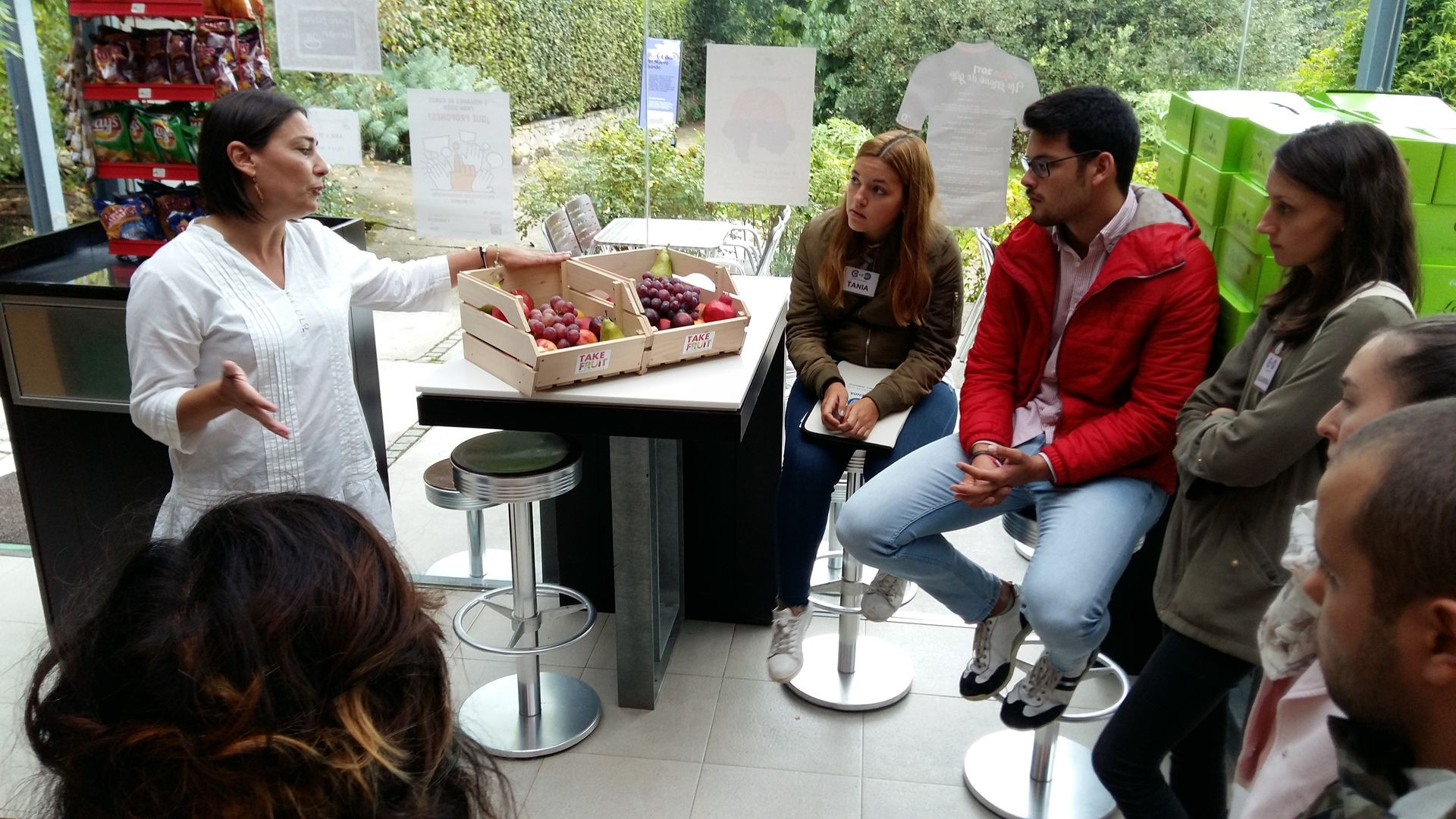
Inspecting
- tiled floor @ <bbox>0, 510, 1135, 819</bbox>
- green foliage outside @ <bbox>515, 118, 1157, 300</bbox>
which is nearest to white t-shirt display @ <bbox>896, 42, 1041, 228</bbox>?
green foliage outside @ <bbox>515, 118, 1157, 300</bbox>

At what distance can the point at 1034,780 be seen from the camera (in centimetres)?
277

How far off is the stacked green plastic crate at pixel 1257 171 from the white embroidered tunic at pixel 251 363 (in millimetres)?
2013

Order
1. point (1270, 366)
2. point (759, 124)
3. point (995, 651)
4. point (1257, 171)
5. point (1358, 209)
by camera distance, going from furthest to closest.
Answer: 1. point (759, 124)
2. point (995, 651)
3. point (1257, 171)
4. point (1270, 366)
5. point (1358, 209)

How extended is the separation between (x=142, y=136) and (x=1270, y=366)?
2935mm

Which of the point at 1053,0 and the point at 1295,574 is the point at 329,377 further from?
the point at 1053,0

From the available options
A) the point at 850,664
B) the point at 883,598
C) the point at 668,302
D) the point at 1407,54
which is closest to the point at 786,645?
the point at 883,598

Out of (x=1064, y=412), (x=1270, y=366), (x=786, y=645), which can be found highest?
(x=1270, y=366)

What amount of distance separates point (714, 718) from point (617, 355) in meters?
1.11

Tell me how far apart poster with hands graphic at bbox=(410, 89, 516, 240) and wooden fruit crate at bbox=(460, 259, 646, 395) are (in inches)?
32.5

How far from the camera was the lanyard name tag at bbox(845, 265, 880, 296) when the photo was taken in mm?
3023

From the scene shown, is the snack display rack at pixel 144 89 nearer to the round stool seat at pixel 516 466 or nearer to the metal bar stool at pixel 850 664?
the round stool seat at pixel 516 466

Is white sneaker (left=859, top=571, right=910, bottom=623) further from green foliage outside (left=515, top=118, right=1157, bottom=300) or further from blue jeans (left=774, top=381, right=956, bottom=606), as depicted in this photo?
green foliage outside (left=515, top=118, right=1157, bottom=300)

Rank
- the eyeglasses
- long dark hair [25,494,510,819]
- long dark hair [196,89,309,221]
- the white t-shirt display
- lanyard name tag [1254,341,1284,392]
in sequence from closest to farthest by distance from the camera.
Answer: long dark hair [25,494,510,819]
lanyard name tag [1254,341,1284,392]
long dark hair [196,89,309,221]
the eyeglasses
the white t-shirt display

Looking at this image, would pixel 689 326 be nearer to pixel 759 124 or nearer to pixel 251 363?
pixel 251 363
